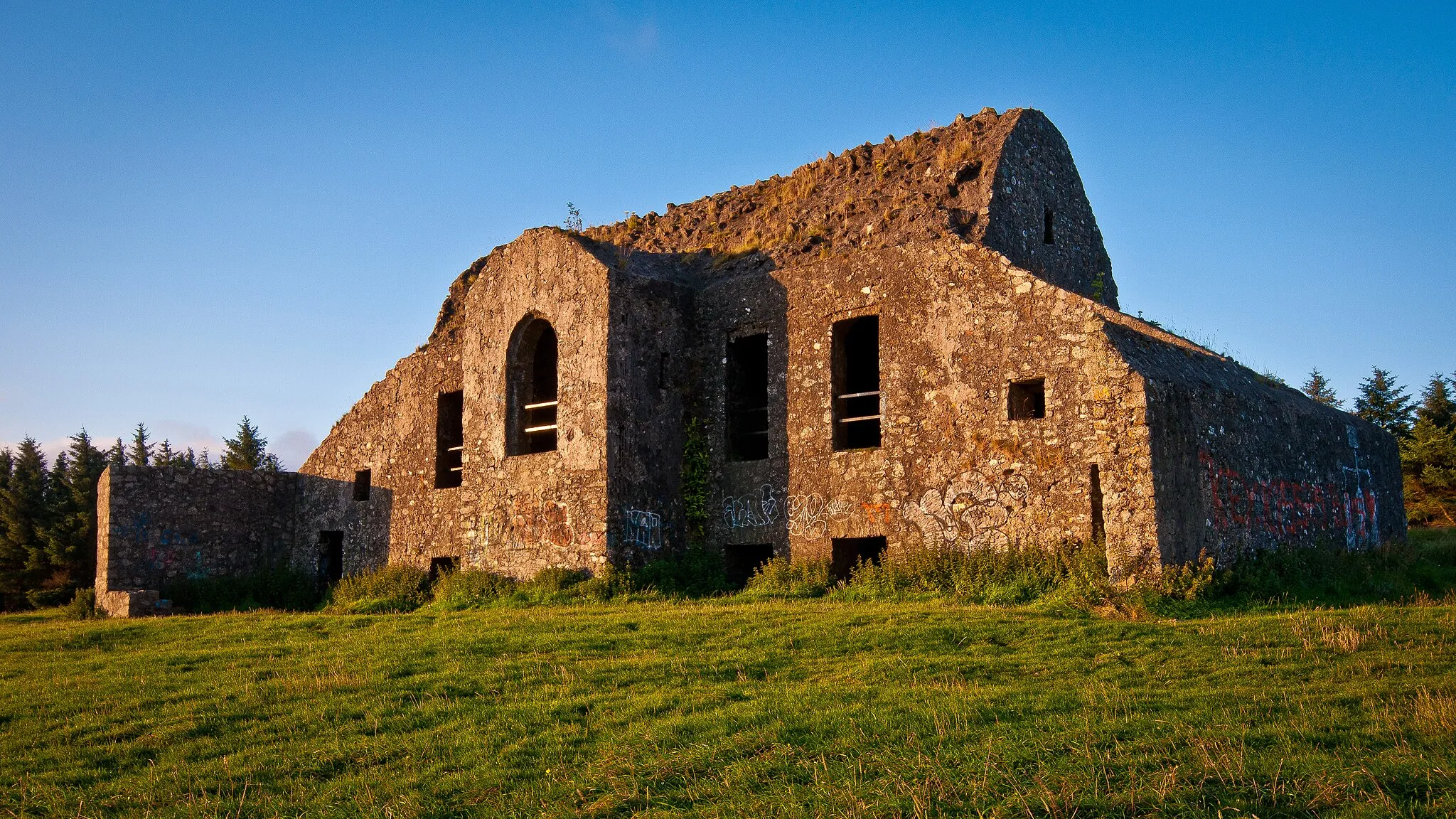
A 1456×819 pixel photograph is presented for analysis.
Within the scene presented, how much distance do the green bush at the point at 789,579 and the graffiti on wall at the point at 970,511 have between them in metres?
1.48

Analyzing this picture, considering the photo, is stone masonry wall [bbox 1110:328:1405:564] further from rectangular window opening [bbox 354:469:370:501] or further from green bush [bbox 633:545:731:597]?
rectangular window opening [bbox 354:469:370:501]

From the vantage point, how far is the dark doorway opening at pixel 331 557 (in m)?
21.1

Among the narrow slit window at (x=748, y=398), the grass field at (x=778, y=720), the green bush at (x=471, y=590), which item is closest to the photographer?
the grass field at (x=778, y=720)

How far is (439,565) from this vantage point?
18.6 metres

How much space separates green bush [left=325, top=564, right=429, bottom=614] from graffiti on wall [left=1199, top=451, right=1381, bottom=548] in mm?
12179

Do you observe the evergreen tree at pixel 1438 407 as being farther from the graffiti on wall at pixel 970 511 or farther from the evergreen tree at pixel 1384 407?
the graffiti on wall at pixel 970 511

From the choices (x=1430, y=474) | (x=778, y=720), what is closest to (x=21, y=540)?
(x=778, y=720)

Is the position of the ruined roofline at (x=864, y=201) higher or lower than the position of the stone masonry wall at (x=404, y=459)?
higher

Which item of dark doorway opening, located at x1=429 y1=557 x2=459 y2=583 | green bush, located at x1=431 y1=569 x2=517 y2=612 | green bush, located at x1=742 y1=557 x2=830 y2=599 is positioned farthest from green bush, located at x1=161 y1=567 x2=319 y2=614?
green bush, located at x1=742 y1=557 x2=830 y2=599

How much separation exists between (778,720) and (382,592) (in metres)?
12.8

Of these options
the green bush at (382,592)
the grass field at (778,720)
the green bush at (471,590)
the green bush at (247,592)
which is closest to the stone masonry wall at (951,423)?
the grass field at (778,720)

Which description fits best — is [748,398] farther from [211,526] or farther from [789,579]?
[211,526]

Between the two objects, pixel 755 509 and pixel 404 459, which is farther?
pixel 404 459

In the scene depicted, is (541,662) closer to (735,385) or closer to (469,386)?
(735,385)
